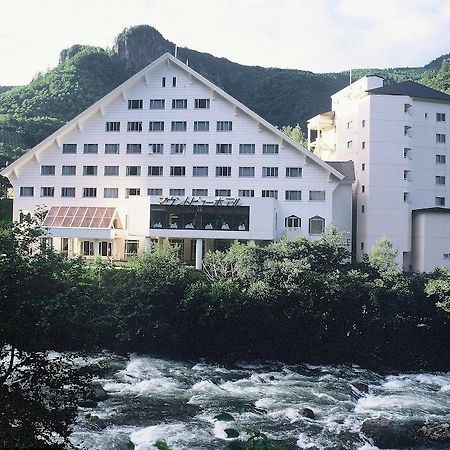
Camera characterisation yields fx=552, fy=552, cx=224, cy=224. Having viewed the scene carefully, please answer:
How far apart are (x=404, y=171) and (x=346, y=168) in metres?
4.03

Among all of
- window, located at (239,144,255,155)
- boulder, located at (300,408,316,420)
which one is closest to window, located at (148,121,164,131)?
window, located at (239,144,255,155)

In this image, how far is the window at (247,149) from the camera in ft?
124

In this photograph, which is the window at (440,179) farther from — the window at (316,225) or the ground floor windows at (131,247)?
the ground floor windows at (131,247)

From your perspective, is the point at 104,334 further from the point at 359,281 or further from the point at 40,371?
the point at 40,371

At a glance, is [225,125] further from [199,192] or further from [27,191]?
[27,191]

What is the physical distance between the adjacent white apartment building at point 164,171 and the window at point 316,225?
7cm

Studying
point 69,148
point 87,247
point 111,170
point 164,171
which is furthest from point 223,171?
point 69,148

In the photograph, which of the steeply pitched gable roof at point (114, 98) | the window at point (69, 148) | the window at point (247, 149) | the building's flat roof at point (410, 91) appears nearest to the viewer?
the steeply pitched gable roof at point (114, 98)

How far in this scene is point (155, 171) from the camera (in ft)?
126

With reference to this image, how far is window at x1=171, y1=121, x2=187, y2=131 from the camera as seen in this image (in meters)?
38.4

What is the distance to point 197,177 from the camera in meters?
38.2

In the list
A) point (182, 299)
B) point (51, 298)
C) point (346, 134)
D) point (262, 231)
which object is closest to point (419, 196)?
point (346, 134)

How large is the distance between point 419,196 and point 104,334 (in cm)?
2497

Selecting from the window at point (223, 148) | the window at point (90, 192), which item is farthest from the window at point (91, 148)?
the window at point (223, 148)
